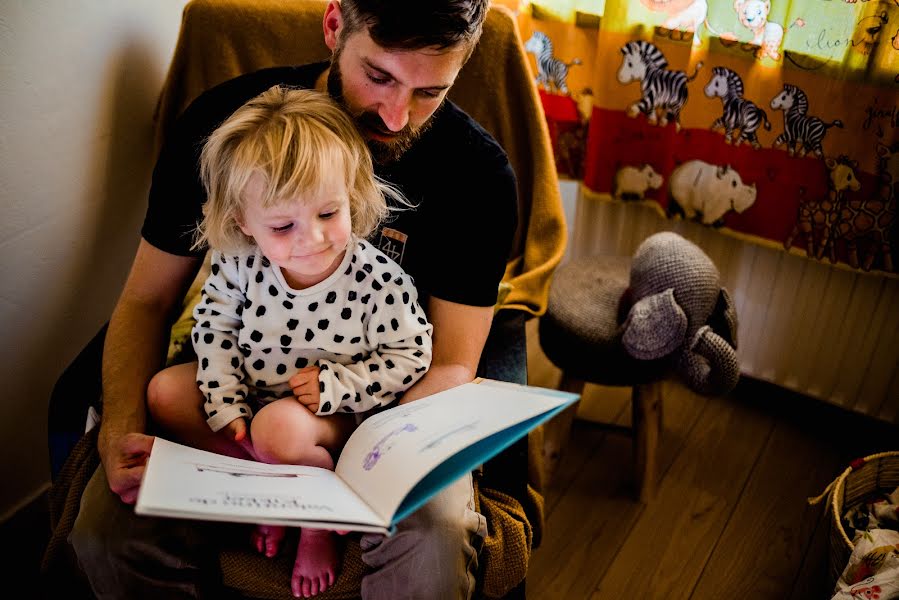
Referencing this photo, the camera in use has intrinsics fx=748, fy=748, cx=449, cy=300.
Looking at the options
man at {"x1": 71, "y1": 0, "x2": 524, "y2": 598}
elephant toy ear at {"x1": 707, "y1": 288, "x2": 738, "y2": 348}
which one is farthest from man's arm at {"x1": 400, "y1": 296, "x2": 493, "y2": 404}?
elephant toy ear at {"x1": 707, "y1": 288, "x2": 738, "y2": 348}

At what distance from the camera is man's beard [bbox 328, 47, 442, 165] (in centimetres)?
→ 109

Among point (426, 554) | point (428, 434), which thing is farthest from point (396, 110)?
point (426, 554)

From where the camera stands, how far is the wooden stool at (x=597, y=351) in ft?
4.88

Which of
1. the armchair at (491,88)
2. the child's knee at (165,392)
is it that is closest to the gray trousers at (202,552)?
the child's knee at (165,392)

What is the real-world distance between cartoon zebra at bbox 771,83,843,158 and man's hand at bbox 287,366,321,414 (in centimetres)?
106

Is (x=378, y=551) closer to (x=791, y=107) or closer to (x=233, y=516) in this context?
(x=233, y=516)

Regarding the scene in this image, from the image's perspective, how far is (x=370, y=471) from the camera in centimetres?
90

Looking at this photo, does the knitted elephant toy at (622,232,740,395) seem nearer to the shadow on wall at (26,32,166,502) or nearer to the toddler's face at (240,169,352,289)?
the toddler's face at (240,169,352,289)

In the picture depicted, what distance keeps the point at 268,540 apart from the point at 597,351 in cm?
74

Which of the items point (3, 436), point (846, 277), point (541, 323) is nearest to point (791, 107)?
point (846, 277)

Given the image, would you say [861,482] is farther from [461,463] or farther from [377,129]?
[377,129]

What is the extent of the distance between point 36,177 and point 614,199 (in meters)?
1.20

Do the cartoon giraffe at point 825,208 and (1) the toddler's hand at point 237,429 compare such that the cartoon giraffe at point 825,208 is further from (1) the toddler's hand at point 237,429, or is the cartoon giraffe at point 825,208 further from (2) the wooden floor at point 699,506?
(1) the toddler's hand at point 237,429

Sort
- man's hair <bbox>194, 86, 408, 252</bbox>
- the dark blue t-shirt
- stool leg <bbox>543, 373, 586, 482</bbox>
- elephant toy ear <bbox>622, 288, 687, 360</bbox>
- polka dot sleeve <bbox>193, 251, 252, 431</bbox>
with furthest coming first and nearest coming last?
stool leg <bbox>543, 373, 586, 482</bbox>, elephant toy ear <bbox>622, 288, 687, 360</bbox>, the dark blue t-shirt, polka dot sleeve <bbox>193, 251, 252, 431</bbox>, man's hair <bbox>194, 86, 408, 252</bbox>
